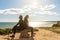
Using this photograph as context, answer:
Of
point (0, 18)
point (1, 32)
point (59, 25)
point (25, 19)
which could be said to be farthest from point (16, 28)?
point (59, 25)

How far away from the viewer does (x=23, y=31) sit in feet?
17.7

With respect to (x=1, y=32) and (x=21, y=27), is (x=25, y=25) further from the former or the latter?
(x=1, y=32)

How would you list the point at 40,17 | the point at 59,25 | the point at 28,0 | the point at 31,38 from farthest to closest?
the point at 59,25 < the point at 40,17 < the point at 28,0 < the point at 31,38

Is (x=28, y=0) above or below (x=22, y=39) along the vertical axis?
above

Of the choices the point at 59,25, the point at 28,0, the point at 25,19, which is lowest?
A: the point at 59,25

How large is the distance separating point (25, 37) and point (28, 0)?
4.99ft

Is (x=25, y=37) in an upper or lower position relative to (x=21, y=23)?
lower

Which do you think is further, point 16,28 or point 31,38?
point 31,38

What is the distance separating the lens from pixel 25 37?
545 centimetres

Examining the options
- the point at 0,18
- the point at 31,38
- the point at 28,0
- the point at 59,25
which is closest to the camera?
the point at 31,38

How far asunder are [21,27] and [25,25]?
0.43 feet

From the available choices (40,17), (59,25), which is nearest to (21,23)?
(40,17)

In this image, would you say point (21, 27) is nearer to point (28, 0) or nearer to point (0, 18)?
point (28, 0)

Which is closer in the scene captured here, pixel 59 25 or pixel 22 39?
pixel 22 39
